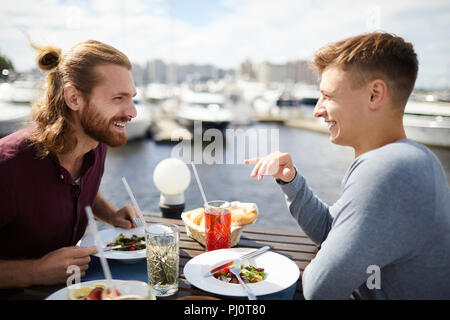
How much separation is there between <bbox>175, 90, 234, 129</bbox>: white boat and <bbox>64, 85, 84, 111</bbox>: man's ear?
914 inches

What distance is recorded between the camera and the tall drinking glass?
1544 millimetres

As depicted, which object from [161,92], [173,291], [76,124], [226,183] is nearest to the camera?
[173,291]

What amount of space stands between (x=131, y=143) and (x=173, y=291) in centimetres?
2264

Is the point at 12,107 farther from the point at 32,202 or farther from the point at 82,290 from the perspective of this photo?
the point at 82,290

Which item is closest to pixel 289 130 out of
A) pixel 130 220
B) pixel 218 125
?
pixel 218 125

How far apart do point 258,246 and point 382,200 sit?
111 cm

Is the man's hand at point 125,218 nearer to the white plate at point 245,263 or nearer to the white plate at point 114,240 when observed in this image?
the white plate at point 114,240

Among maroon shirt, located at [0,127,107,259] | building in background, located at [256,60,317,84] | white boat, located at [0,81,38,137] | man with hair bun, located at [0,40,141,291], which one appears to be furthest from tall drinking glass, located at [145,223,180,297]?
building in background, located at [256,60,317,84]

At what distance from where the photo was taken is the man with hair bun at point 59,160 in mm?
1675

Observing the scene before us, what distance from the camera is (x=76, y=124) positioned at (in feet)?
6.97

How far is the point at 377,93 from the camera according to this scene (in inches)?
58.2

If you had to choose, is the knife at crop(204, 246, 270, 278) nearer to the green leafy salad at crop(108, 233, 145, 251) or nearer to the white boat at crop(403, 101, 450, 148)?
the green leafy salad at crop(108, 233, 145, 251)

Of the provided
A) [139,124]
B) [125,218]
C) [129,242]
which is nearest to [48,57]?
[125,218]
